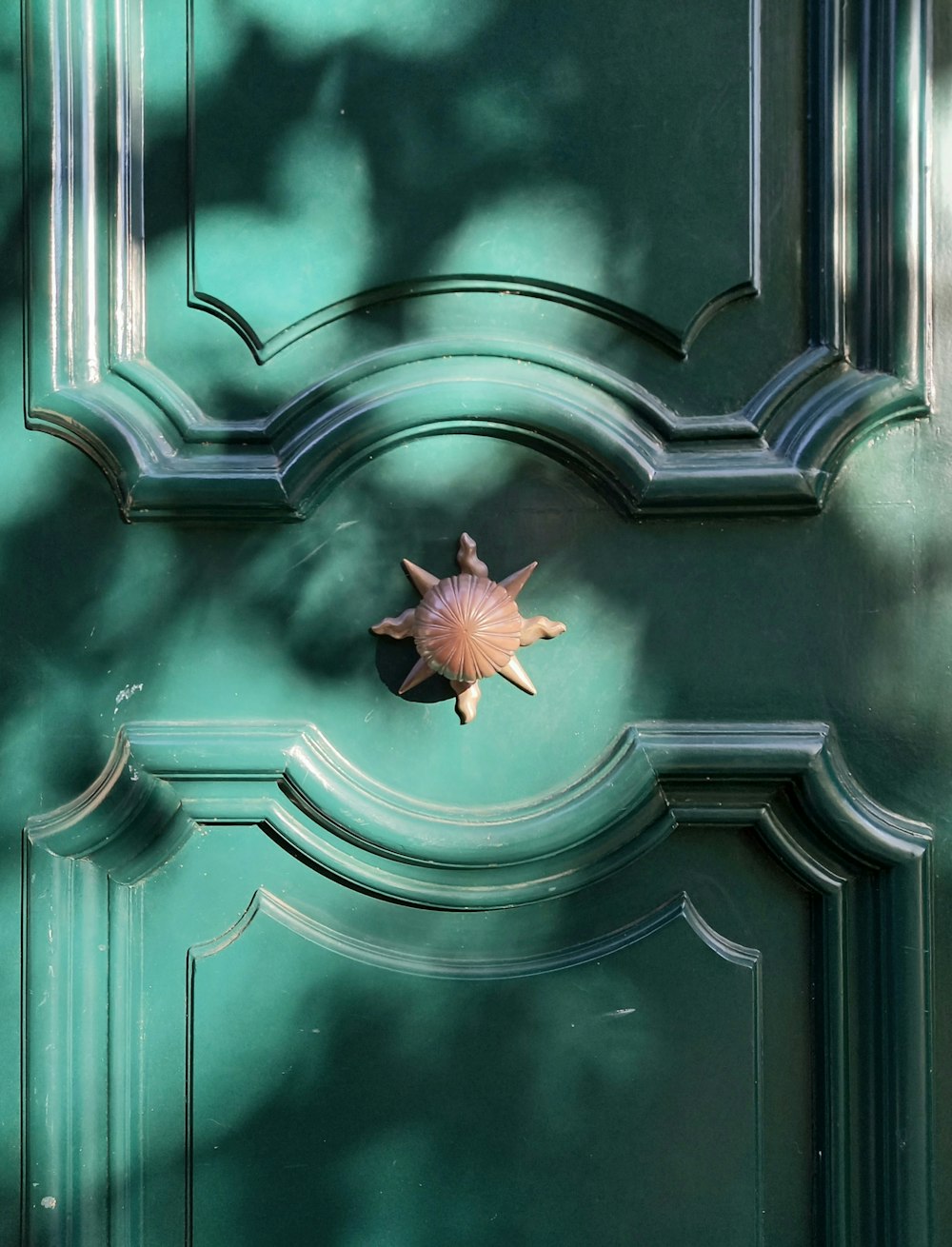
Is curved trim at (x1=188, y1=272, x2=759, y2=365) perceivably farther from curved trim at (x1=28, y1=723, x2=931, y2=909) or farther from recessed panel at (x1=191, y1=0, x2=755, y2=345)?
curved trim at (x1=28, y1=723, x2=931, y2=909)

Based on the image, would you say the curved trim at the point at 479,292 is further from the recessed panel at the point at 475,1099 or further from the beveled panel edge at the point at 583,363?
the recessed panel at the point at 475,1099

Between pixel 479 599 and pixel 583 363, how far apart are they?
224 mm

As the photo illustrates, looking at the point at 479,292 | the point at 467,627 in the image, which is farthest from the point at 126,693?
the point at 479,292

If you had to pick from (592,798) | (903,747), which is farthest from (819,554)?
(592,798)

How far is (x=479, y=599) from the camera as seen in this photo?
34.0 inches

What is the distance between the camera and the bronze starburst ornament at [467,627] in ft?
2.77

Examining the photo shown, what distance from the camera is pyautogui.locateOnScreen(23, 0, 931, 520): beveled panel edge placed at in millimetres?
868

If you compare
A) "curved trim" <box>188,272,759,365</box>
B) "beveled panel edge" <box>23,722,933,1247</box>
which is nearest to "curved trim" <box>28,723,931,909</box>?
"beveled panel edge" <box>23,722,933,1247</box>

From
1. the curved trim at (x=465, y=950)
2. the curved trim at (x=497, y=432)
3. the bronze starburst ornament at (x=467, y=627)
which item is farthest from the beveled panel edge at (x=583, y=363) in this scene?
the curved trim at (x=465, y=950)

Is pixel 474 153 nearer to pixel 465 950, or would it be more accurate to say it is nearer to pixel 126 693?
pixel 126 693

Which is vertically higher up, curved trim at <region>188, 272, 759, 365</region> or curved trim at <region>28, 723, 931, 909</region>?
curved trim at <region>188, 272, 759, 365</region>

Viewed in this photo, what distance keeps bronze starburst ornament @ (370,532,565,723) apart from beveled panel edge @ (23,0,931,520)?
119 mm

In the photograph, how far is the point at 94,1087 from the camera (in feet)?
3.01

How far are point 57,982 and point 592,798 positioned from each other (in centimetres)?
50
